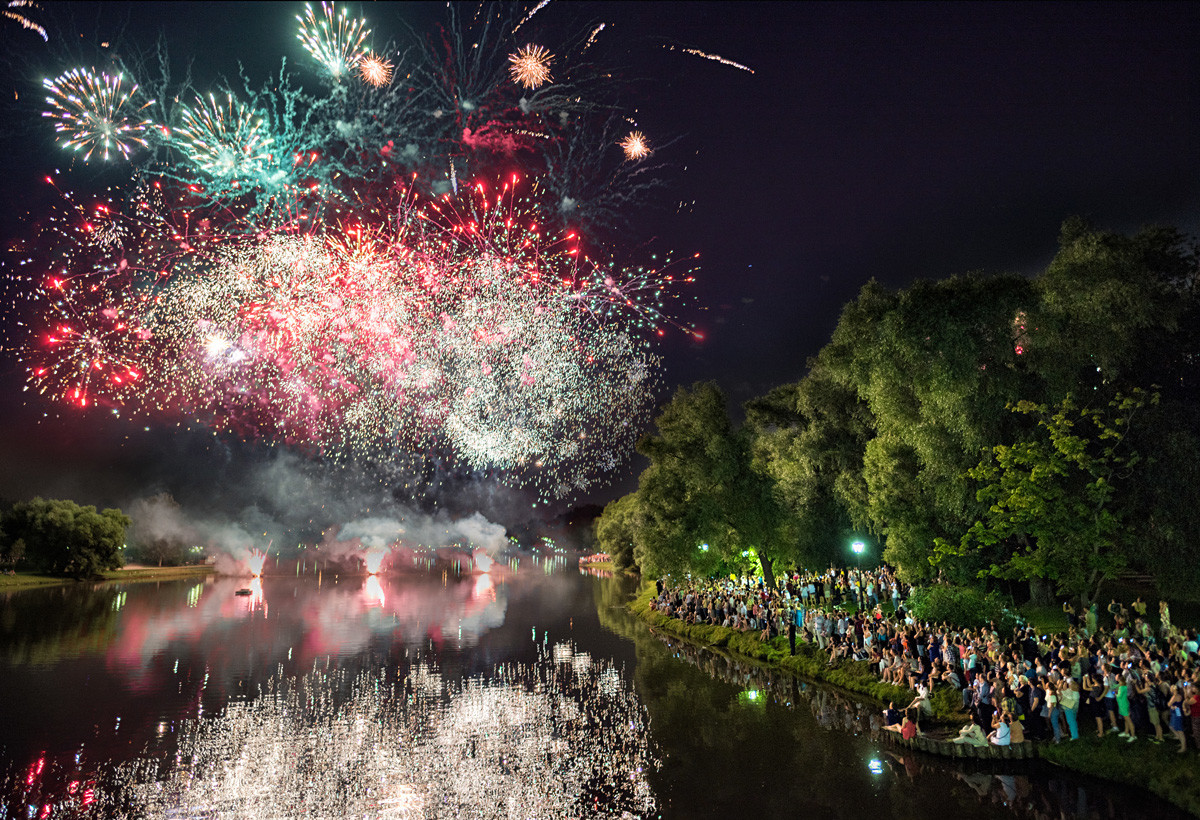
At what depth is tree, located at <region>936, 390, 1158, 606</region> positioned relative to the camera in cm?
2783

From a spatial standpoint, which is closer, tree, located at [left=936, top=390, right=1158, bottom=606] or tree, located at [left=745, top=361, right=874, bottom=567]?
tree, located at [left=936, top=390, right=1158, bottom=606]

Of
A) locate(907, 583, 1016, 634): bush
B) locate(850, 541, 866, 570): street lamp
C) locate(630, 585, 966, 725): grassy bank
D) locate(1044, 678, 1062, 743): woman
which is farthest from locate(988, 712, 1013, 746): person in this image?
locate(850, 541, 866, 570): street lamp

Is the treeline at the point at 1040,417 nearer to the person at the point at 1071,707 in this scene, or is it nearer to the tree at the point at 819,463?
the tree at the point at 819,463

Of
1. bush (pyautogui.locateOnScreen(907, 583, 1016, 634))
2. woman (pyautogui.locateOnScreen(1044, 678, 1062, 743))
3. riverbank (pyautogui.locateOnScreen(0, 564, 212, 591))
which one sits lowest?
woman (pyautogui.locateOnScreen(1044, 678, 1062, 743))

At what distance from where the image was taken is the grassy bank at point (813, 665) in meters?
22.1

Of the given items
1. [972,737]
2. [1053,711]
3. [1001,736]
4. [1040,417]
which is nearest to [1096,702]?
[1053,711]

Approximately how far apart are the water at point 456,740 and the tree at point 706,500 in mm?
9814

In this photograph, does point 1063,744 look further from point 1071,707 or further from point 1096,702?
point 1096,702

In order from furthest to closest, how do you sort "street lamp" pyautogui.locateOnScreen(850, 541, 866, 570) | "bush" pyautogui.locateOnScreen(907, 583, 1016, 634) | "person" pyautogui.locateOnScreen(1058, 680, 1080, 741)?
"street lamp" pyautogui.locateOnScreen(850, 541, 866, 570)
"bush" pyautogui.locateOnScreen(907, 583, 1016, 634)
"person" pyautogui.locateOnScreen(1058, 680, 1080, 741)

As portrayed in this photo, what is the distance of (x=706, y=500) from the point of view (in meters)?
50.3

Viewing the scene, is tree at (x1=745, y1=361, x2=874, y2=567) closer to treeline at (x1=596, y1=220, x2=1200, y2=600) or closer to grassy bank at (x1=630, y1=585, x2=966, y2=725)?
treeline at (x1=596, y1=220, x2=1200, y2=600)

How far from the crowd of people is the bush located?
1.29 ft

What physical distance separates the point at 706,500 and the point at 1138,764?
34700mm

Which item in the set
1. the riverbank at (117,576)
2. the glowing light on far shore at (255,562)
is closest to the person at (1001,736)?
the riverbank at (117,576)
